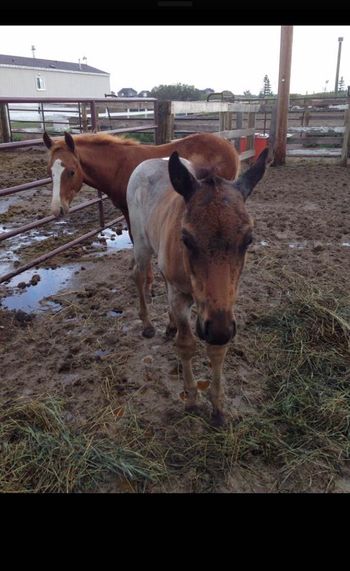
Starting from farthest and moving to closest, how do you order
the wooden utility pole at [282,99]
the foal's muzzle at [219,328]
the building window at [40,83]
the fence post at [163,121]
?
1. the building window at [40,83]
2. the wooden utility pole at [282,99]
3. the fence post at [163,121]
4. the foal's muzzle at [219,328]

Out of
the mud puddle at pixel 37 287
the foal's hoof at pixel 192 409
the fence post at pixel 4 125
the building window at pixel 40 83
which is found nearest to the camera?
the foal's hoof at pixel 192 409

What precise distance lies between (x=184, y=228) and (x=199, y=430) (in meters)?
1.21

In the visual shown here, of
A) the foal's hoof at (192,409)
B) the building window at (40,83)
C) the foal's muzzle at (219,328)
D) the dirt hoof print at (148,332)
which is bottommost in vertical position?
the foal's hoof at (192,409)

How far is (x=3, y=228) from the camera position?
5.89 m

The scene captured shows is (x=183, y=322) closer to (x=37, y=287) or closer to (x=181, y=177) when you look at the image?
(x=181, y=177)

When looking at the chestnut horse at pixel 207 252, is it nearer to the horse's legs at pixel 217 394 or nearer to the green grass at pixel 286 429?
the horse's legs at pixel 217 394

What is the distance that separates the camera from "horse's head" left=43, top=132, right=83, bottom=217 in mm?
4223

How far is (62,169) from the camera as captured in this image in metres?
4.22

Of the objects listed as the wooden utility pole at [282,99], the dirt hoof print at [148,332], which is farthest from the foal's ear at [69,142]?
the wooden utility pole at [282,99]

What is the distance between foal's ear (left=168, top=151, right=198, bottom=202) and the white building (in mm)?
26614

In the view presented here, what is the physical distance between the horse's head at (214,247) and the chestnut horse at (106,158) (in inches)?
90.3

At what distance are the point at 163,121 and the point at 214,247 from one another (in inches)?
235

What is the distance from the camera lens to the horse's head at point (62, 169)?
4.22 metres
